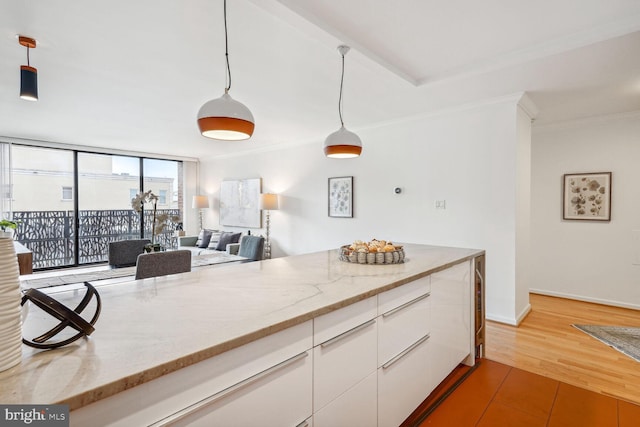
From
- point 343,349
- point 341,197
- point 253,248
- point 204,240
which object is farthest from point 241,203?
point 343,349

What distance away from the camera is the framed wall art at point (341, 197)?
4.92 meters

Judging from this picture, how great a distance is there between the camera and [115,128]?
16.0 ft

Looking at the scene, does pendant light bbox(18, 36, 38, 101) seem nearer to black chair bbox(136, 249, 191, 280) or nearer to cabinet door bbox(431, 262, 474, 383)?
black chair bbox(136, 249, 191, 280)

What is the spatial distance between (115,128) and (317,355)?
5.07 metres

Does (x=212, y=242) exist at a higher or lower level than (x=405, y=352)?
higher

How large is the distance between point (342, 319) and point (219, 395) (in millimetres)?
574

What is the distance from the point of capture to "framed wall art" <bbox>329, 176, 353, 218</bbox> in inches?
194

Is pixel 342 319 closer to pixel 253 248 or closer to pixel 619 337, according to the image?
pixel 619 337

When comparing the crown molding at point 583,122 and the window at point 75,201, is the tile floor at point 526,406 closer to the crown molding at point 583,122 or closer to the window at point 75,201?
the crown molding at point 583,122

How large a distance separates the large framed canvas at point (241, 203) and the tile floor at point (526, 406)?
4.81 m

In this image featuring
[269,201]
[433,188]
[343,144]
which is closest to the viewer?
[343,144]

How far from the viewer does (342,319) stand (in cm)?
134

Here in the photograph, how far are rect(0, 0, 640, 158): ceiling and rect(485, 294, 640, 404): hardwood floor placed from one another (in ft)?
7.70

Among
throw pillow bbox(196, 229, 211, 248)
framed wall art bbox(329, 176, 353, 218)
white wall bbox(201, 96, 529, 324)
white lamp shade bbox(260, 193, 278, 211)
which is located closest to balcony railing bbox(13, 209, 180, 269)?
throw pillow bbox(196, 229, 211, 248)
